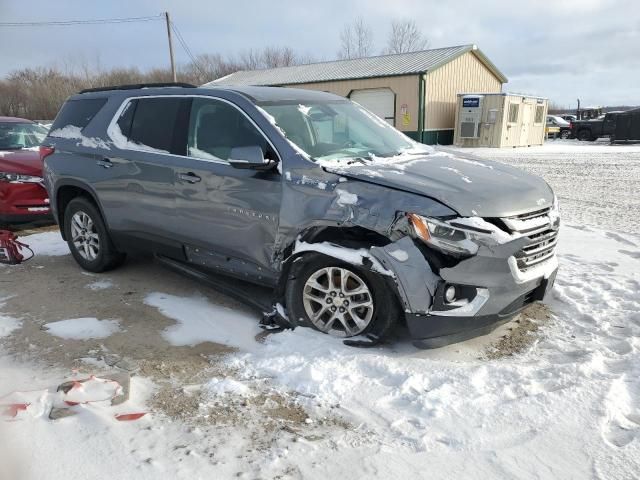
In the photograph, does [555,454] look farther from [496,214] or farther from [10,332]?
[10,332]

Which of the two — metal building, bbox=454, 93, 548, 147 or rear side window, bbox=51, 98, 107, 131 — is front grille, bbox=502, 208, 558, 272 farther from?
metal building, bbox=454, 93, 548, 147

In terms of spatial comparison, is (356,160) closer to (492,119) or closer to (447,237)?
(447,237)

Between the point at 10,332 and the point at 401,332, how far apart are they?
9.90 ft

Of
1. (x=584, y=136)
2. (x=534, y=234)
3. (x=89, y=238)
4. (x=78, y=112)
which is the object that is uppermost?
(x=78, y=112)

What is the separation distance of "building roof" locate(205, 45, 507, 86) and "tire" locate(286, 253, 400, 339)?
2242 cm

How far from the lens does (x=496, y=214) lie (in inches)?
132

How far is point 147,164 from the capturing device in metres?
4.74

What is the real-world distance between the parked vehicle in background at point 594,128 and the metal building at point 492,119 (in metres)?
5.22

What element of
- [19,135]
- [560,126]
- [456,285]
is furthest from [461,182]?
[560,126]

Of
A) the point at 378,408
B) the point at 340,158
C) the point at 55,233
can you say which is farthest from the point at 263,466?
the point at 55,233

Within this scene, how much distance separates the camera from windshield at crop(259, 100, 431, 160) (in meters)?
4.07

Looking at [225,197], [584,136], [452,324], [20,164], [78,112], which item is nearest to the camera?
[452,324]

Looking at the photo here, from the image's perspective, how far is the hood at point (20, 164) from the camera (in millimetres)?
7511

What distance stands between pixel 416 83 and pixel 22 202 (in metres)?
20.4
